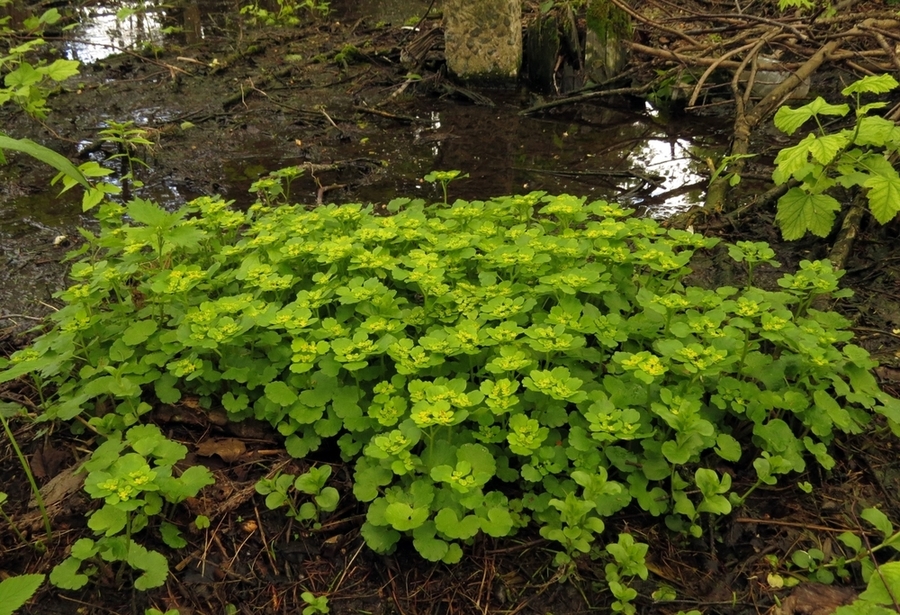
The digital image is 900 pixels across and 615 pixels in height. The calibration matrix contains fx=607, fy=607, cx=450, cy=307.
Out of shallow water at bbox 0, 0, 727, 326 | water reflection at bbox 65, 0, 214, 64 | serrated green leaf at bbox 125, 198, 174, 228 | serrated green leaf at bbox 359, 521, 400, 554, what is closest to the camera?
serrated green leaf at bbox 359, 521, 400, 554

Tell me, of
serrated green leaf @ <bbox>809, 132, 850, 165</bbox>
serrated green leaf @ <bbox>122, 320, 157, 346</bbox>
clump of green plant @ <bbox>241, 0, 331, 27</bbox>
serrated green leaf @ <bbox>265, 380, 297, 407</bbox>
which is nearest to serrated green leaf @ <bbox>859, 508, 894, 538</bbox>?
serrated green leaf @ <bbox>809, 132, 850, 165</bbox>

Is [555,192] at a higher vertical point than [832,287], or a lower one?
lower

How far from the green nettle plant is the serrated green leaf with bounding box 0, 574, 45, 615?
3.60 meters

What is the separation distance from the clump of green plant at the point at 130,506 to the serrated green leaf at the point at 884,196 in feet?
11.0

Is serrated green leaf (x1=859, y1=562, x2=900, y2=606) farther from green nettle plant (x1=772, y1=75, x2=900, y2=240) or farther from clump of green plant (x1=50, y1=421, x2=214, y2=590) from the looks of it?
clump of green plant (x1=50, y1=421, x2=214, y2=590)

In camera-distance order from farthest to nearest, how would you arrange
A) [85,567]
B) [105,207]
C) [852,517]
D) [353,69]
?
1. [353,69]
2. [105,207]
3. [852,517]
4. [85,567]

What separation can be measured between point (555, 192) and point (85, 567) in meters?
4.35

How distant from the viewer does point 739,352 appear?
262cm

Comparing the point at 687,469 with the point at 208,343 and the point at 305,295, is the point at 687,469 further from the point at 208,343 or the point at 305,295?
the point at 208,343

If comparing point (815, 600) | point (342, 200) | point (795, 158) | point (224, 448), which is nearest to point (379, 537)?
point (224, 448)

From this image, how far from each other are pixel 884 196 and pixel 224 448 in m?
3.42

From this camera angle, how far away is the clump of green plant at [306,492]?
2.35m

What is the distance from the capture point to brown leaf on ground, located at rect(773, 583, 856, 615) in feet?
6.72

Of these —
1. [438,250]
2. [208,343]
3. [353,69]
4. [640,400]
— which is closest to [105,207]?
[208,343]
